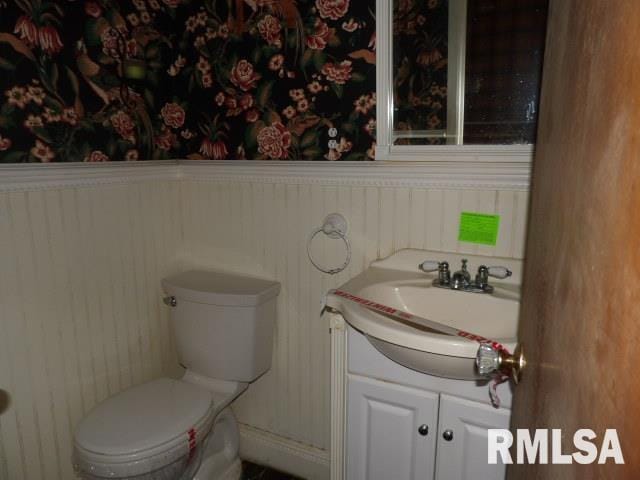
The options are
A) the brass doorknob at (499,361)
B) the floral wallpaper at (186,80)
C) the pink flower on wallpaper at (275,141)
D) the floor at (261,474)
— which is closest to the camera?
the brass doorknob at (499,361)

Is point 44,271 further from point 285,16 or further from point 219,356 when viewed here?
point 285,16

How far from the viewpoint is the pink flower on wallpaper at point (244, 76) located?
1619 mm

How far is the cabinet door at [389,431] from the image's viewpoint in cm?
116

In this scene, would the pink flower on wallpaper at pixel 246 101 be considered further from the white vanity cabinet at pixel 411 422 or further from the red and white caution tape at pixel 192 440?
the red and white caution tape at pixel 192 440

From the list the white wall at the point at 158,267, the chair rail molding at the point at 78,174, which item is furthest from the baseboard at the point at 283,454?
the chair rail molding at the point at 78,174

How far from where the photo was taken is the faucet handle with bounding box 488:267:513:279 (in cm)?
126

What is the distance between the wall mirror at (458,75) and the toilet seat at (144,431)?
1053 millimetres

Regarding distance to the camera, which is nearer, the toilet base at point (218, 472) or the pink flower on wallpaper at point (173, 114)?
the toilet base at point (218, 472)

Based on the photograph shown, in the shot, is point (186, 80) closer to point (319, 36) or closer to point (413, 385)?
point (319, 36)

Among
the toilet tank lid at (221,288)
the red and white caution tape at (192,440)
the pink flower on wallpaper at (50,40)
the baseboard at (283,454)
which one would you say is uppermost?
the pink flower on wallpaper at (50,40)

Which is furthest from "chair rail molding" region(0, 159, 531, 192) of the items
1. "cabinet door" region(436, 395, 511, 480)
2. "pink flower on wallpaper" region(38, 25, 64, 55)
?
"cabinet door" region(436, 395, 511, 480)

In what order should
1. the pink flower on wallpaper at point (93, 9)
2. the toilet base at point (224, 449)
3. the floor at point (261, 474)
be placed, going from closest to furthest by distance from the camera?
1. the pink flower on wallpaper at point (93, 9)
2. the toilet base at point (224, 449)
3. the floor at point (261, 474)

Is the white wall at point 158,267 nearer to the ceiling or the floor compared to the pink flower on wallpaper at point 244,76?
nearer to the floor

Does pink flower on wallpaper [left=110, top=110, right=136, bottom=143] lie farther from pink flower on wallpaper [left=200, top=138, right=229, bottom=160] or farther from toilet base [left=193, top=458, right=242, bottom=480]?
toilet base [left=193, top=458, right=242, bottom=480]
